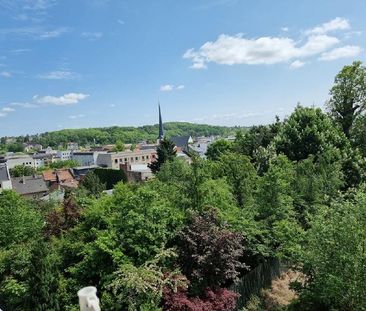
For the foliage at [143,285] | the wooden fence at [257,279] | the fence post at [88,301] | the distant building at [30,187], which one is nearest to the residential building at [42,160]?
the distant building at [30,187]

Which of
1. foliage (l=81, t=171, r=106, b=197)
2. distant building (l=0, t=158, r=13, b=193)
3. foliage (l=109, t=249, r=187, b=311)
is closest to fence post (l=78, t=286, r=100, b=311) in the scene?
foliage (l=109, t=249, r=187, b=311)

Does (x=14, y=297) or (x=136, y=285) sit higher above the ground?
(x=136, y=285)

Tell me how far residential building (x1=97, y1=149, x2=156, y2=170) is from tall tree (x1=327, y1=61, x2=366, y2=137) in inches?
2157

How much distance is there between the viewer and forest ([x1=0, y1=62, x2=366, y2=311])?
1005 cm

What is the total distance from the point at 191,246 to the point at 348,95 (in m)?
21.5

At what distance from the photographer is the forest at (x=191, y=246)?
10.1 m

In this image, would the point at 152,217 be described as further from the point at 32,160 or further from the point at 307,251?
the point at 32,160

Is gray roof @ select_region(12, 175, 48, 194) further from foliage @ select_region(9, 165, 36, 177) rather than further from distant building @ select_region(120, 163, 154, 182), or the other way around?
foliage @ select_region(9, 165, 36, 177)

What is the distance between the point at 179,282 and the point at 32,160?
11683 cm

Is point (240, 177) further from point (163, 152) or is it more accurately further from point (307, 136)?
point (163, 152)

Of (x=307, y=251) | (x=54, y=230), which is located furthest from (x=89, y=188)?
(x=307, y=251)

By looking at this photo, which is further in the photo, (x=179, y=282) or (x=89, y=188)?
(x=89, y=188)

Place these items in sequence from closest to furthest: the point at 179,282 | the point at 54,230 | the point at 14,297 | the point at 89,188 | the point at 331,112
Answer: the point at 179,282
the point at 14,297
the point at 54,230
the point at 331,112
the point at 89,188

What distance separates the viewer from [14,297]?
11.8 meters
